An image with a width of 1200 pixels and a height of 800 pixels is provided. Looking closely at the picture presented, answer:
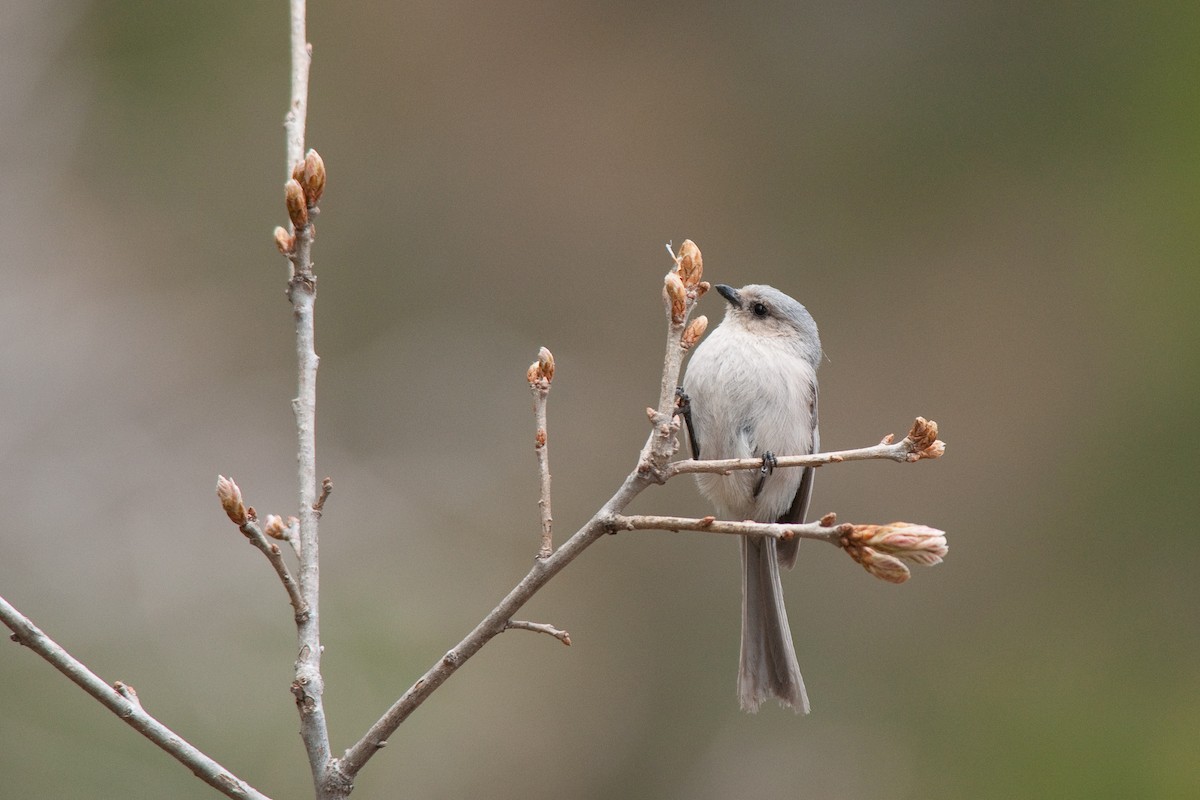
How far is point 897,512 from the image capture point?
7152 mm

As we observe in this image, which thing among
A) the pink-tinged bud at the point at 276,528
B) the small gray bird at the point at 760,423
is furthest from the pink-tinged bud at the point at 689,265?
the small gray bird at the point at 760,423

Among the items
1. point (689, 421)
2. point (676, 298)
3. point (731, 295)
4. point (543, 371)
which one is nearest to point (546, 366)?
point (543, 371)

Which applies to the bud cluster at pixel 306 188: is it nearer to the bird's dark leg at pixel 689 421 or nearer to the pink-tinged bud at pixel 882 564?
the pink-tinged bud at pixel 882 564

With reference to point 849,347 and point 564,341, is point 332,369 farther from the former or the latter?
point 849,347

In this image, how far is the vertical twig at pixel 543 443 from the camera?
6.28ft

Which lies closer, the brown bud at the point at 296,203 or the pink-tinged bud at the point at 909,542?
the pink-tinged bud at the point at 909,542

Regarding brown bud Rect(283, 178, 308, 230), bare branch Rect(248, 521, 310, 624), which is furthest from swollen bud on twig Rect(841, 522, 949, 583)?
brown bud Rect(283, 178, 308, 230)

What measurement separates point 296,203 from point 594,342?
18.2 ft

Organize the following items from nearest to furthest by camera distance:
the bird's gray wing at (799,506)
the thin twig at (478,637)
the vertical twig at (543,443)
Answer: the thin twig at (478,637) < the vertical twig at (543,443) < the bird's gray wing at (799,506)

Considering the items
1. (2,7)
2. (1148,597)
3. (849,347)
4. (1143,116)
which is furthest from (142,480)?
(1143,116)

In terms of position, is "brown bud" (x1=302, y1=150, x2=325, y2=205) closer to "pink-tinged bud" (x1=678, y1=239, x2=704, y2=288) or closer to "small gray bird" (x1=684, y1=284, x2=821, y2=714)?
"pink-tinged bud" (x1=678, y1=239, x2=704, y2=288)

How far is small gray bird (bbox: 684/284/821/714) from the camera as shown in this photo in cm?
374

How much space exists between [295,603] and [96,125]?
20.5 ft

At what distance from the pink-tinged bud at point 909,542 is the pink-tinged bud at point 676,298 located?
0.59 m
